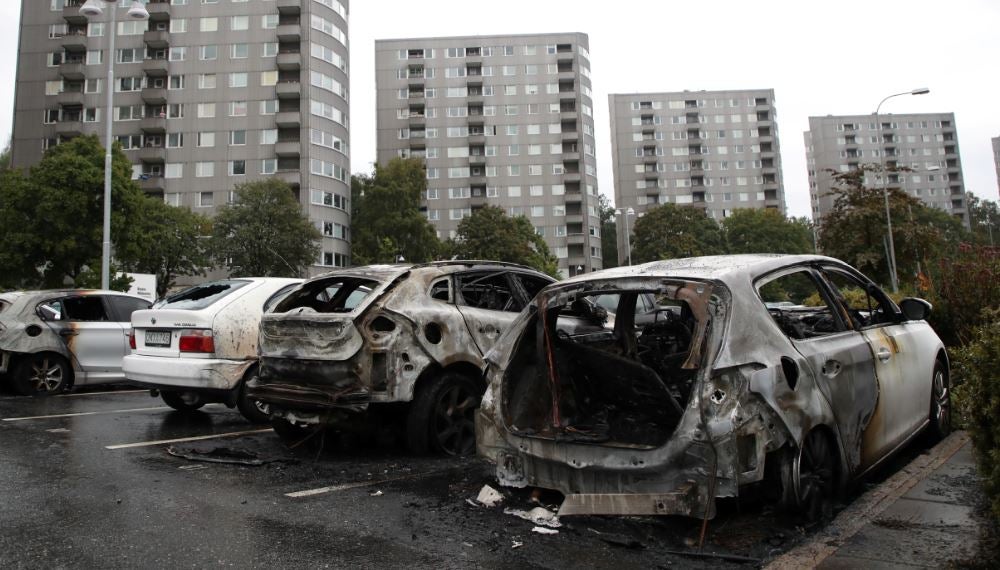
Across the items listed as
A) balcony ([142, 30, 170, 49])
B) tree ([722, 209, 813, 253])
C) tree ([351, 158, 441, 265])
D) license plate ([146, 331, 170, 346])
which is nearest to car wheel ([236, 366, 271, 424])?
license plate ([146, 331, 170, 346])

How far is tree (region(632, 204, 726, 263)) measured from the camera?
6419 cm

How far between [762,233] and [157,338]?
249ft

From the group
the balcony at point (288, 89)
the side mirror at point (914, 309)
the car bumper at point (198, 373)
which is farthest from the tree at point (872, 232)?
the balcony at point (288, 89)

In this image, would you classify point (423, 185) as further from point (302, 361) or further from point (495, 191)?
point (302, 361)

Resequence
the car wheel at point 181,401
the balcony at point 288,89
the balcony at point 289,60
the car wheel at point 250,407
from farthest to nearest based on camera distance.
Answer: the balcony at point 289,60, the balcony at point 288,89, the car wheel at point 181,401, the car wheel at point 250,407

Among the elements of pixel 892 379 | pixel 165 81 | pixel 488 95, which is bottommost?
pixel 892 379

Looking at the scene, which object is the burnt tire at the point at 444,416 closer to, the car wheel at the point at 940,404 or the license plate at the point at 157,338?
the license plate at the point at 157,338

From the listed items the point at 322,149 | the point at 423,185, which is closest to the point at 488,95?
the point at 423,185

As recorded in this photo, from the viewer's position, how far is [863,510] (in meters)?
3.90

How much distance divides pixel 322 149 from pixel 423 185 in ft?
34.0

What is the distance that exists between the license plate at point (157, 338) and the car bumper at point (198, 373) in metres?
0.18

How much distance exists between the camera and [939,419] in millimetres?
5465

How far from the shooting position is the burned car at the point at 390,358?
17.4ft

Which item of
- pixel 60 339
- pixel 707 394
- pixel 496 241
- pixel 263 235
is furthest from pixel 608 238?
pixel 707 394
